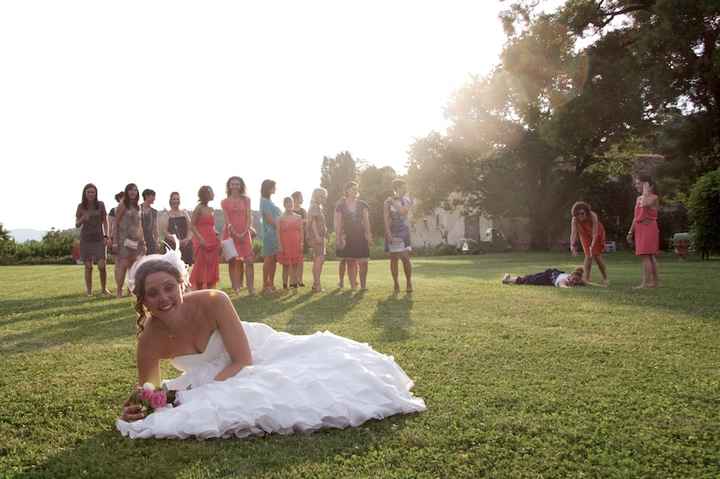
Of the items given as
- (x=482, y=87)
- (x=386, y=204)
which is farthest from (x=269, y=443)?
(x=482, y=87)

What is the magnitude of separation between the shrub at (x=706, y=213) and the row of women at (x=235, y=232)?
14.8m

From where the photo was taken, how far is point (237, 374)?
11.8 ft

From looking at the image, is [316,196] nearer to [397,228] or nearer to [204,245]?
[397,228]

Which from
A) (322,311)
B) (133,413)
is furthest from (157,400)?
(322,311)

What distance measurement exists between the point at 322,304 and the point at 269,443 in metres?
6.28

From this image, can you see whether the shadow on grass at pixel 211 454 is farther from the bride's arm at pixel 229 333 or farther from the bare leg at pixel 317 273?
the bare leg at pixel 317 273

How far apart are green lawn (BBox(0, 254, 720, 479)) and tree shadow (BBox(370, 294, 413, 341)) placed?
43mm

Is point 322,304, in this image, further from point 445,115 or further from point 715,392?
point 445,115

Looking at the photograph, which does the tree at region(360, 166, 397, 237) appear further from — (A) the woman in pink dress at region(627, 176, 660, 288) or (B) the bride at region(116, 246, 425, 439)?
(B) the bride at region(116, 246, 425, 439)

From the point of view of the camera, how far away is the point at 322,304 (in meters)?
9.41

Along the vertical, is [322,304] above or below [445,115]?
below

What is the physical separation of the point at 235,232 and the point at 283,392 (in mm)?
7619

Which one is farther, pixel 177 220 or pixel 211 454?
pixel 177 220

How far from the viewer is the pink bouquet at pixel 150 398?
344cm
